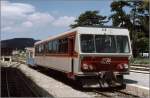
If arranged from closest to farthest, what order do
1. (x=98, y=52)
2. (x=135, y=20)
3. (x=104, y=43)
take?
(x=98, y=52)
(x=104, y=43)
(x=135, y=20)

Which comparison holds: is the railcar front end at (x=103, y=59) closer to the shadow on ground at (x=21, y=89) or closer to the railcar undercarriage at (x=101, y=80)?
the railcar undercarriage at (x=101, y=80)

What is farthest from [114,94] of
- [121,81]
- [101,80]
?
[121,81]

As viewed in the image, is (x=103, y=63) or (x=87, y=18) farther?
(x=87, y=18)

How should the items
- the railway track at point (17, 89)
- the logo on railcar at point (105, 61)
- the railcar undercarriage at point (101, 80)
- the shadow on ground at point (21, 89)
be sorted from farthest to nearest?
1. the logo on railcar at point (105, 61)
2. the railcar undercarriage at point (101, 80)
3. the railway track at point (17, 89)
4. the shadow on ground at point (21, 89)

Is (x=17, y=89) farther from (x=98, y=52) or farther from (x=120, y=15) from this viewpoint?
(x=120, y=15)

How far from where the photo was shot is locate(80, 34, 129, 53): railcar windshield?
1881cm

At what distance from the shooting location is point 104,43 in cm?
1916

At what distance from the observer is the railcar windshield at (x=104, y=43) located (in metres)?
18.8

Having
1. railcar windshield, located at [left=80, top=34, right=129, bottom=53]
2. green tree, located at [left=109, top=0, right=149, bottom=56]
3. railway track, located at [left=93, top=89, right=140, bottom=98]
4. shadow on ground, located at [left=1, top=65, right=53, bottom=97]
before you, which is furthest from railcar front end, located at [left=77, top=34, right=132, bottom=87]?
green tree, located at [left=109, top=0, right=149, bottom=56]

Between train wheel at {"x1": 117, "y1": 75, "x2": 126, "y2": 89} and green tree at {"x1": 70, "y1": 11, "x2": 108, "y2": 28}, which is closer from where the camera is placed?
train wheel at {"x1": 117, "y1": 75, "x2": 126, "y2": 89}

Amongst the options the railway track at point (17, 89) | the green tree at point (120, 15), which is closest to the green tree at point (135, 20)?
the green tree at point (120, 15)

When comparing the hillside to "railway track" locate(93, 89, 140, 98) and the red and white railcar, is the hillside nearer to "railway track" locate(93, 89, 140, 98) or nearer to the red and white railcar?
the red and white railcar

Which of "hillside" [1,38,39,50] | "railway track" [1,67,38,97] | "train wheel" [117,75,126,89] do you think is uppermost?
"hillside" [1,38,39,50]

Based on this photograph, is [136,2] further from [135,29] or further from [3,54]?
[3,54]
